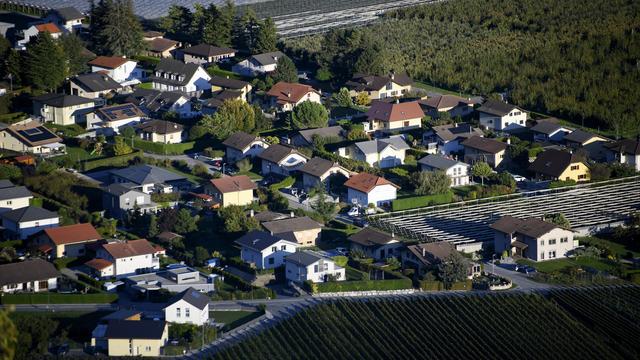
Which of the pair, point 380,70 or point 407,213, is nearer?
point 407,213

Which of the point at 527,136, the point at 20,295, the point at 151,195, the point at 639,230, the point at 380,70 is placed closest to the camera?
the point at 20,295

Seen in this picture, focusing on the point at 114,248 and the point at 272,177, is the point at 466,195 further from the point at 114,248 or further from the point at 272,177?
the point at 114,248

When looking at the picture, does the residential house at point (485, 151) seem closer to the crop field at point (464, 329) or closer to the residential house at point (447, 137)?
the residential house at point (447, 137)

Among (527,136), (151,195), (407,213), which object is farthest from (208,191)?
(527,136)

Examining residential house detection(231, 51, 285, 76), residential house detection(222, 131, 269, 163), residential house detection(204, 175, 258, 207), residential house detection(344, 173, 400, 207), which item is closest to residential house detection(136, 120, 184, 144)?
residential house detection(222, 131, 269, 163)

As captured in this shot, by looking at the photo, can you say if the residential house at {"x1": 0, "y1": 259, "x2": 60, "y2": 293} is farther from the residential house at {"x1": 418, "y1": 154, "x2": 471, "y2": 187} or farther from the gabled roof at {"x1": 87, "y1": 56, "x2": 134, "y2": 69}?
the gabled roof at {"x1": 87, "y1": 56, "x2": 134, "y2": 69}

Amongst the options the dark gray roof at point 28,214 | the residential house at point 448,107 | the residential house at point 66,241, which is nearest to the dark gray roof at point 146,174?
the dark gray roof at point 28,214

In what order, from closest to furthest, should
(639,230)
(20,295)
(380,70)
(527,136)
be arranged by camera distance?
1. (20,295)
2. (639,230)
3. (527,136)
4. (380,70)
